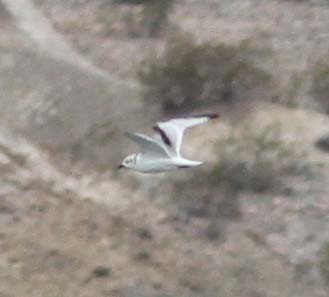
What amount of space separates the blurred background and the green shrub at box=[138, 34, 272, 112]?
21 mm

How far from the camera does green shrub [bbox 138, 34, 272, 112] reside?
19453mm

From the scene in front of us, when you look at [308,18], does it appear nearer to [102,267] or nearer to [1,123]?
[1,123]

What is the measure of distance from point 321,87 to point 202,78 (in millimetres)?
1569

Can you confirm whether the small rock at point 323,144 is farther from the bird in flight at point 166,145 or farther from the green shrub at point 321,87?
the bird in flight at point 166,145

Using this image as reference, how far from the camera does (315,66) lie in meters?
20.4

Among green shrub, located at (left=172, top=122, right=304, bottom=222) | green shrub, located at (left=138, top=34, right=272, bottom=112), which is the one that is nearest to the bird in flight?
green shrub, located at (left=172, top=122, right=304, bottom=222)

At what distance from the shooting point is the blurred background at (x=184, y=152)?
15219 mm

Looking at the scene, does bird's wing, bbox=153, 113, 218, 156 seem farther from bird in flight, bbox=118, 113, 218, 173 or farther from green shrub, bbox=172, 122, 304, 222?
green shrub, bbox=172, 122, 304, 222

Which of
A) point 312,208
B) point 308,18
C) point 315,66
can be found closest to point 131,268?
point 312,208

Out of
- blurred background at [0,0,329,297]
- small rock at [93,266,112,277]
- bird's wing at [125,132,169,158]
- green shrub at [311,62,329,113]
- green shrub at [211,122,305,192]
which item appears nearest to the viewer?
bird's wing at [125,132,169,158]

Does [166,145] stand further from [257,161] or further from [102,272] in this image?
[257,161]

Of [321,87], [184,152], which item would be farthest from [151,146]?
[321,87]

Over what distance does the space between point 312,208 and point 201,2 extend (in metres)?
7.98

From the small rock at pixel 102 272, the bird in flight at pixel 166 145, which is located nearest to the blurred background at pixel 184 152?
the small rock at pixel 102 272
